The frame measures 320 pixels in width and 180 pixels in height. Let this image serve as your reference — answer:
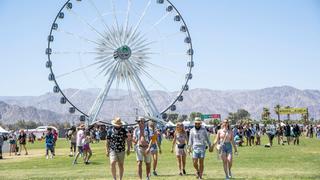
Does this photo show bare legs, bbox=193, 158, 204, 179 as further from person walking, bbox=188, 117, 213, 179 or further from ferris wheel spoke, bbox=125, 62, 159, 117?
ferris wheel spoke, bbox=125, 62, 159, 117

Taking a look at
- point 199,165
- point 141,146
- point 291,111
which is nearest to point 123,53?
point 141,146

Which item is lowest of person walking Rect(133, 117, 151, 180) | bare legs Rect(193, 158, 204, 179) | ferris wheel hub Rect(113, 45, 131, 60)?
bare legs Rect(193, 158, 204, 179)

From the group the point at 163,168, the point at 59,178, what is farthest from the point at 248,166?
the point at 59,178

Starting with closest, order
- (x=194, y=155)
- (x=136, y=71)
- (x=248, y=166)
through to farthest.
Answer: (x=194, y=155) < (x=248, y=166) < (x=136, y=71)

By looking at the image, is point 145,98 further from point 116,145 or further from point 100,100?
point 116,145

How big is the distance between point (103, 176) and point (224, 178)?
4.16 m

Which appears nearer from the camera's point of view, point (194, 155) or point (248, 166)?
point (194, 155)

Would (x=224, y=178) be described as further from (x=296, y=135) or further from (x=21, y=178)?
(x=296, y=135)

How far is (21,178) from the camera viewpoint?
1881 centimetres

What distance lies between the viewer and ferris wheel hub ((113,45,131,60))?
4912cm

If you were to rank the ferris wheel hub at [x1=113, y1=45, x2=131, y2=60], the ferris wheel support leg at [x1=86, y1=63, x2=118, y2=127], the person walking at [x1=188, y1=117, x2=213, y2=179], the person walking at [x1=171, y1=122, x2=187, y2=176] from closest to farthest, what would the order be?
the person walking at [x1=188, y1=117, x2=213, y2=179] < the person walking at [x1=171, y1=122, x2=187, y2=176] < the ferris wheel hub at [x1=113, y1=45, x2=131, y2=60] < the ferris wheel support leg at [x1=86, y1=63, x2=118, y2=127]

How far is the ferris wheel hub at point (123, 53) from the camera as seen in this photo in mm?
49125

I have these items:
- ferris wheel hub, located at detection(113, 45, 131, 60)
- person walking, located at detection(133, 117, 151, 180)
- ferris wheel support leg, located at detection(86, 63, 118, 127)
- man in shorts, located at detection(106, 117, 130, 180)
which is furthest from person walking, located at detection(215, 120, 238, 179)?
ferris wheel support leg, located at detection(86, 63, 118, 127)

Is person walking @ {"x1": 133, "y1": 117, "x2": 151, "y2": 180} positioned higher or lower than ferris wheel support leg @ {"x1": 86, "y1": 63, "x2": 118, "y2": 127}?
lower
